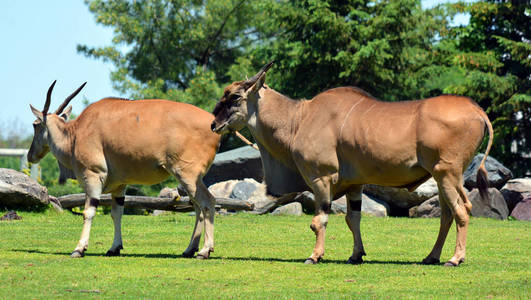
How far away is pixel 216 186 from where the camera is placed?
2358cm

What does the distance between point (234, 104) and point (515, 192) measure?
14.3 m

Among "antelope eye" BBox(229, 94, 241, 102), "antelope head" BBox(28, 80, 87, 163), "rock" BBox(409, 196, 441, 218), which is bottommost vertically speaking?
"rock" BBox(409, 196, 441, 218)

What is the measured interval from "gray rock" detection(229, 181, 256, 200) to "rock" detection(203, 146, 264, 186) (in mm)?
1883

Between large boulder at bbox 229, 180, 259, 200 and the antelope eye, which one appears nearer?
the antelope eye

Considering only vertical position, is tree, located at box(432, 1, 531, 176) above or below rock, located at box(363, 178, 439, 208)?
above

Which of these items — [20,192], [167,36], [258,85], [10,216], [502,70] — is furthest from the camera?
[167,36]

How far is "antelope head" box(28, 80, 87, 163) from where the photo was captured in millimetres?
13602

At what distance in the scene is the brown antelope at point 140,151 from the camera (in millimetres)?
12211

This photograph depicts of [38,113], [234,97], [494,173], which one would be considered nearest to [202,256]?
[234,97]

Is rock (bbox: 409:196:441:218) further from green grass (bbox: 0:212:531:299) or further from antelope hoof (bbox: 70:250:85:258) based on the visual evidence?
antelope hoof (bbox: 70:250:85:258)

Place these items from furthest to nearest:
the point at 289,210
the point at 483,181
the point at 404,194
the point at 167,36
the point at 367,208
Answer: the point at 167,36
the point at 404,194
the point at 367,208
the point at 289,210
the point at 483,181

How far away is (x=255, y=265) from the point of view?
11.4 metres

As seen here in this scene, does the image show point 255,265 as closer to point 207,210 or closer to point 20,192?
point 207,210

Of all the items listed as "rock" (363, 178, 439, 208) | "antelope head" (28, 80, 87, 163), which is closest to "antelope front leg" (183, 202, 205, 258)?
"antelope head" (28, 80, 87, 163)
